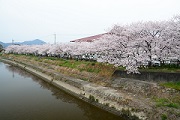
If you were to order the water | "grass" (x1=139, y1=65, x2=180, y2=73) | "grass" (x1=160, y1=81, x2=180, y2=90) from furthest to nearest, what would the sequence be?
"grass" (x1=139, y1=65, x2=180, y2=73) < "grass" (x1=160, y1=81, x2=180, y2=90) < the water

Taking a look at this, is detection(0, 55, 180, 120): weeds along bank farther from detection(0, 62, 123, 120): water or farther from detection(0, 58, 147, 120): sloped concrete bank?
detection(0, 62, 123, 120): water

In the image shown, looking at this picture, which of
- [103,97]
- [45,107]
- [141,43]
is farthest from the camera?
[141,43]

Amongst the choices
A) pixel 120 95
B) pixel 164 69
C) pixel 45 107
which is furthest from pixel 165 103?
pixel 45 107

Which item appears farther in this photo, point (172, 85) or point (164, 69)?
point (164, 69)

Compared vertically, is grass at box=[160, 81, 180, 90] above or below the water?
above

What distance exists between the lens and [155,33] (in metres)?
20.4

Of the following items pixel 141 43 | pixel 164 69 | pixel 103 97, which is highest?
pixel 141 43

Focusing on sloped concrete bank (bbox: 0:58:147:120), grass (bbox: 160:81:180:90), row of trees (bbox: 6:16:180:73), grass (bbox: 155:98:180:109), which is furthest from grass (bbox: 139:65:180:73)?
sloped concrete bank (bbox: 0:58:147:120)

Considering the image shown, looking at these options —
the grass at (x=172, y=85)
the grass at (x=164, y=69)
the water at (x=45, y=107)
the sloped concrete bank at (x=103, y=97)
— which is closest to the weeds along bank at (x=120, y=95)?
the sloped concrete bank at (x=103, y=97)

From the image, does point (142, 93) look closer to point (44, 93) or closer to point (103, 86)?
point (103, 86)

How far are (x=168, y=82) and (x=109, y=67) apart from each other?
8399mm

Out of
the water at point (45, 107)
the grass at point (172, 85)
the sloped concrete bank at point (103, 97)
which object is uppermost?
the grass at point (172, 85)

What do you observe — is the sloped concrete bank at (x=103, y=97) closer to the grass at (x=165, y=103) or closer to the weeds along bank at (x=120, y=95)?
the weeds along bank at (x=120, y=95)

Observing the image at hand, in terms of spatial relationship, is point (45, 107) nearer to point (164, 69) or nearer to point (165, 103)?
point (165, 103)
